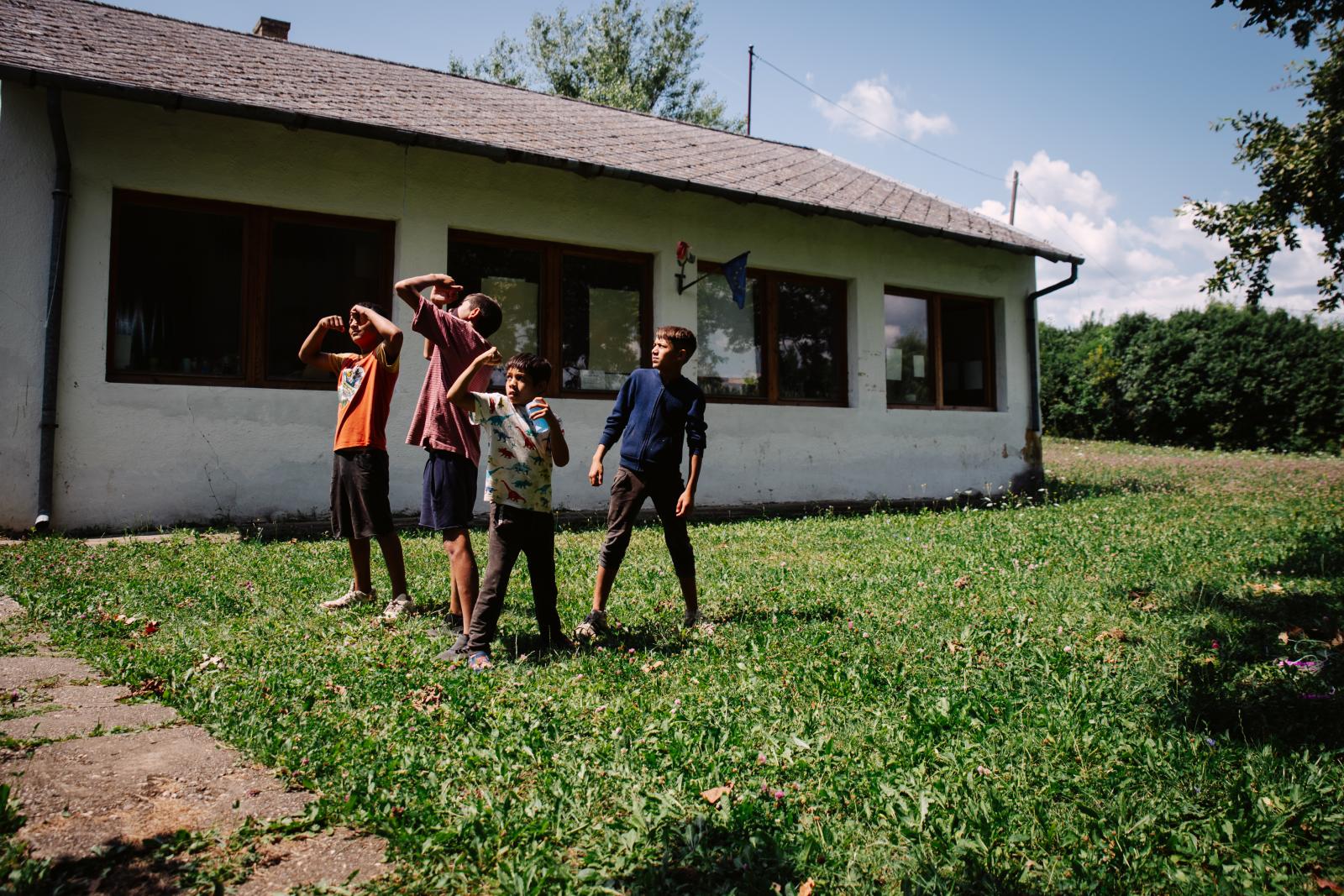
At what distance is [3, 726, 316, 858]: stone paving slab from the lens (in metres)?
2.17

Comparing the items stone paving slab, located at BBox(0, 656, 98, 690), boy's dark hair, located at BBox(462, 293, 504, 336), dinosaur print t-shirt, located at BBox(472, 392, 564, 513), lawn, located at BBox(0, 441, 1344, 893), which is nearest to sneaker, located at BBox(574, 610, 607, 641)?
lawn, located at BBox(0, 441, 1344, 893)

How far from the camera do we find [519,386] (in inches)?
150

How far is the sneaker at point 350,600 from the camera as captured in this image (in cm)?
459

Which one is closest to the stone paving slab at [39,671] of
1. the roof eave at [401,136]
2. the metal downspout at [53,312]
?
the metal downspout at [53,312]

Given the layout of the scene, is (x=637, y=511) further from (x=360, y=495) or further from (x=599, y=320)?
(x=599, y=320)

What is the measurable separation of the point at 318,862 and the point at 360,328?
3.01 meters

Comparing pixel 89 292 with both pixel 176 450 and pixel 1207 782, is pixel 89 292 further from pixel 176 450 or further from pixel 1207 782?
pixel 1207 782

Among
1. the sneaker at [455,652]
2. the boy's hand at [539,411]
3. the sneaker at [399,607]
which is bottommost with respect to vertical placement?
the sneaker at [455,652]

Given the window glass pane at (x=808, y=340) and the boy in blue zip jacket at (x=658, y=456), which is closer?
the boy in blue zip jacket at (x=658, y=456)

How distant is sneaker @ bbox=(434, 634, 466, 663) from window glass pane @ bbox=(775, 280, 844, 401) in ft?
24.6

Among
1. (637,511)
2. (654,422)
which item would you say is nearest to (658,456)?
(654,422)

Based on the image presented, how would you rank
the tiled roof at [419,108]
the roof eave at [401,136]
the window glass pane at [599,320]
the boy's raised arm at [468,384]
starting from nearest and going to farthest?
1. the boy's raised arm at [468,384]
2. the roof eave at [401,136]
3. the tiled roof at [419,108]
4. the window glass pane at [599,320]

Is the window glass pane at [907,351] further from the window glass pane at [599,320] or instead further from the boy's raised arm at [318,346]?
the boy's raised arm at [318,346]

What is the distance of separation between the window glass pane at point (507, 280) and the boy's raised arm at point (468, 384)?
5241mm
